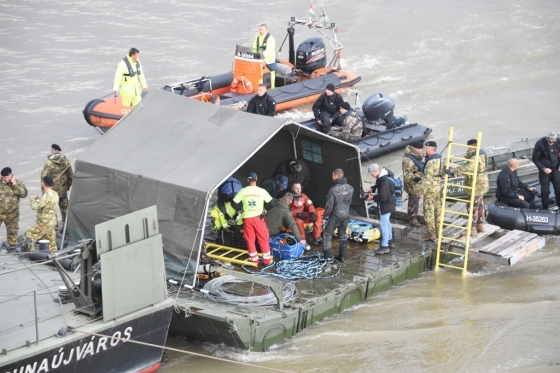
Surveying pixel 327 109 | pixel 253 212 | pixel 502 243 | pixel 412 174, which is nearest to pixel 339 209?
pixel 253 212

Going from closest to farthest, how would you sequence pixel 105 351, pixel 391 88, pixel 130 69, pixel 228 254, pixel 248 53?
1. pixel 105 351
2. pixel 228 254
3. pixel 130 69
4. pixel 248 53
5. pixel 391 88

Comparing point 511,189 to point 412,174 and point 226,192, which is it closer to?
point 412,174

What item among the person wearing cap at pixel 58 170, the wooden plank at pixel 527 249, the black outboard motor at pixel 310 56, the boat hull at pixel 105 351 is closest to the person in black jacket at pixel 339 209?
the wooden plank at pixel 527 249

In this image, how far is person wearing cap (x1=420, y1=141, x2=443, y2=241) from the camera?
39.8ft

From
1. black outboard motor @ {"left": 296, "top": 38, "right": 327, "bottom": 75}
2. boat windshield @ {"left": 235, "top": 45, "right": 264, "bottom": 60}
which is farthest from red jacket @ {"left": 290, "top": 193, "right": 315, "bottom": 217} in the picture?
black outboard motor @ {"left": 296, "top": 38, "right": 327, "bottom": 75}

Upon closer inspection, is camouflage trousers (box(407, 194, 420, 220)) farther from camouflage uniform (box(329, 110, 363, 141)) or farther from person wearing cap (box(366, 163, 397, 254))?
camouflage uniform (box(329, 110, 363, 141))

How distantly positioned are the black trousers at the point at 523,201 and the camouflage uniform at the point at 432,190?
1.79m

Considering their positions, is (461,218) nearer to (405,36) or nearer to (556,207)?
(556,207)

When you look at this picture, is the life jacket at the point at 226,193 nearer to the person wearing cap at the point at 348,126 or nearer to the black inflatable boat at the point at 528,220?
the black inflatable boat at the point at 528,220

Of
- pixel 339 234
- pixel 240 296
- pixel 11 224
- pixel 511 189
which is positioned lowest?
pixel 240 296

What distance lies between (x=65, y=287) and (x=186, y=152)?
2440 mm

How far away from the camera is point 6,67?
22891 mm

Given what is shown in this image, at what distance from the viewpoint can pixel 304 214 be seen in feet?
40.0

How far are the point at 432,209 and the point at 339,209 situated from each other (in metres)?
1.59
